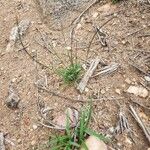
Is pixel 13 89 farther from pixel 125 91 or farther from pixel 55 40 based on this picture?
pixel 125 91

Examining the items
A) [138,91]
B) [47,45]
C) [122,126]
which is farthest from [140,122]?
[47,45]

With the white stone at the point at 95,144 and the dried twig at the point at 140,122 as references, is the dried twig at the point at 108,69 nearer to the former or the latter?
the dried twig at the point at 140,122

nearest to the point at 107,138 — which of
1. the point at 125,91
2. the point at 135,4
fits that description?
the point at 125,91

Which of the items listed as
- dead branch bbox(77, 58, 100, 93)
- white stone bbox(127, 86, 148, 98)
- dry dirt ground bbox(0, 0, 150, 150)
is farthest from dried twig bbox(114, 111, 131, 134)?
dead branch bbox(77, 58, 100, 93)

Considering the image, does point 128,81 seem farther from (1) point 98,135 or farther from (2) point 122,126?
(1) point 98,135

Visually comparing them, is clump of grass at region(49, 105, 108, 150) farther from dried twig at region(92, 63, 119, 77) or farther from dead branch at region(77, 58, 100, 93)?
dried twig at region(92, 63, 119, 77)

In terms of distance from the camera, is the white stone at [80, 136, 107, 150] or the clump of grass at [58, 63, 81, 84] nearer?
the white stone at [80, 136, 107, 150]
